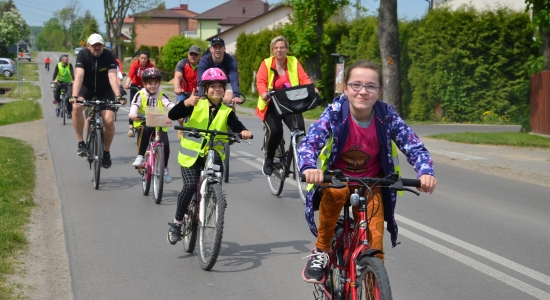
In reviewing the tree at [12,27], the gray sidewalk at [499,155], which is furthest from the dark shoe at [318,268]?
the tree at [12,27]

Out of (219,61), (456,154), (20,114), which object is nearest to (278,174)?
(219,61)

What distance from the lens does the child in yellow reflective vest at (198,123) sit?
6.87 m

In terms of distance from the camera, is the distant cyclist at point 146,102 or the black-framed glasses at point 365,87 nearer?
the black-framed glasses at point 365,87

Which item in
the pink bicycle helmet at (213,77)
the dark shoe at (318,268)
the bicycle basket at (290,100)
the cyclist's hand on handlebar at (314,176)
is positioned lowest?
the dark shoe at (318,268)

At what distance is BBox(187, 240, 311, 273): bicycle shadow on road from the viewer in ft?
22.2

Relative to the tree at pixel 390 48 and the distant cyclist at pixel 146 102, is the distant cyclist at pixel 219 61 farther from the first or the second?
the tree at pixel 390 48

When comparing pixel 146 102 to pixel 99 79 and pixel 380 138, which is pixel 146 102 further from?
pixel 380 138

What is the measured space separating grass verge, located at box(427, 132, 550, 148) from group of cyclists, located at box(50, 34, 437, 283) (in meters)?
7.37

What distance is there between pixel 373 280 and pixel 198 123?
3394 mm

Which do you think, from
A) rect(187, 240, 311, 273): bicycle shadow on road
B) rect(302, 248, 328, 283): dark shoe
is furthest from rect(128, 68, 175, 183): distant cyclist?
rect(302, 248, 328, 283): dark shoe

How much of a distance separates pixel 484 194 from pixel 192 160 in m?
5.37

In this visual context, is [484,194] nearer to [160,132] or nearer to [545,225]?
[545,225]

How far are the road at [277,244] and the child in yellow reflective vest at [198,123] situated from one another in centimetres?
51

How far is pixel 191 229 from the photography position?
6930 mm
